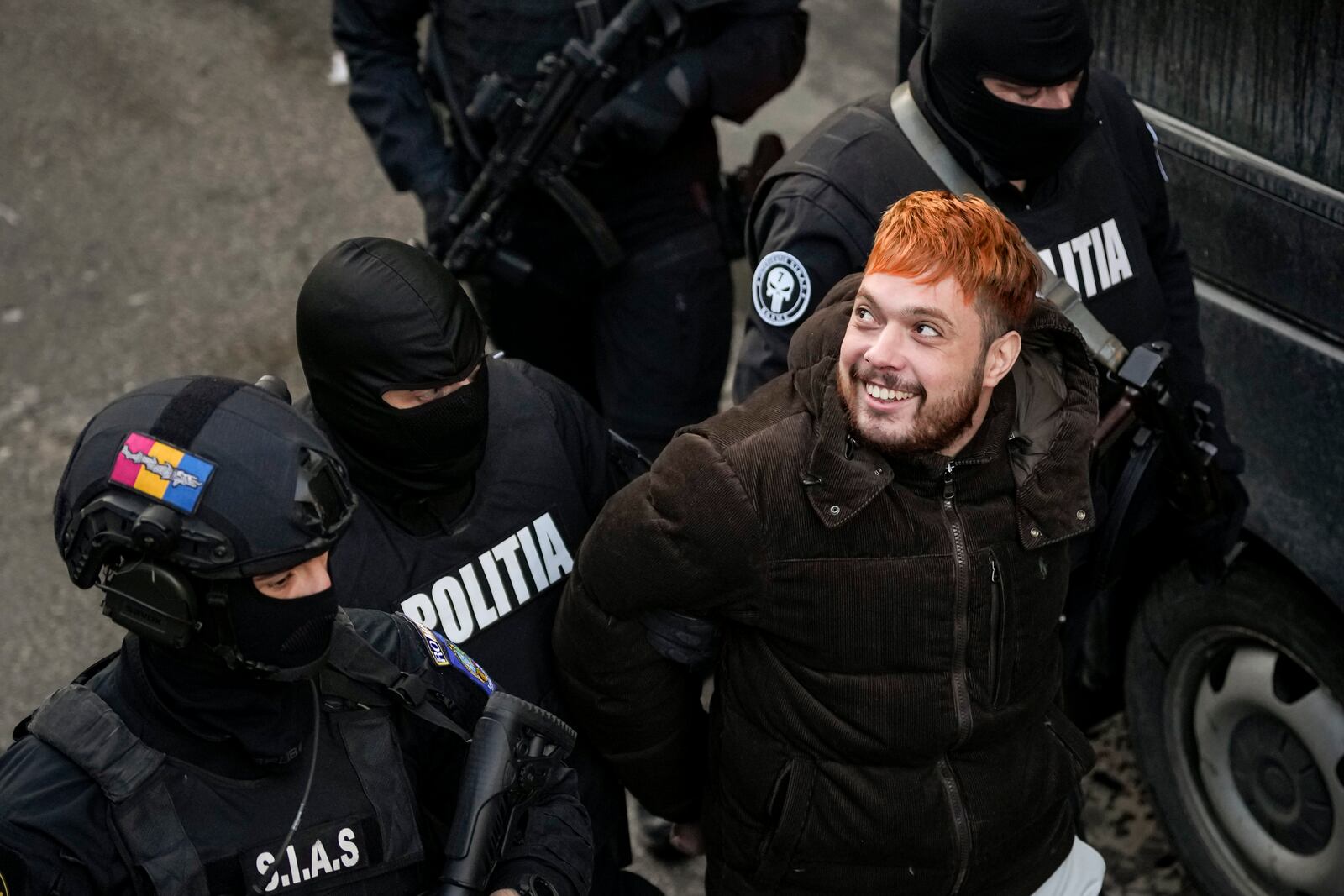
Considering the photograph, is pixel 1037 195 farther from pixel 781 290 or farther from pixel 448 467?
pixel 448 467

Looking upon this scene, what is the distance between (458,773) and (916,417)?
0.81 metres

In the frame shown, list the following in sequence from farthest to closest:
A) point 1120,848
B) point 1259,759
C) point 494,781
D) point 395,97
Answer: point 395,97 < point 1120,848 < point 1259,759 < point 494,781

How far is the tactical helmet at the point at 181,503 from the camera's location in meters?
1.87

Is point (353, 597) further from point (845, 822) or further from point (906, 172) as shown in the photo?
point (906, 172)

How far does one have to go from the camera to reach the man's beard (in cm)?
226

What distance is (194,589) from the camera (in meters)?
1.91

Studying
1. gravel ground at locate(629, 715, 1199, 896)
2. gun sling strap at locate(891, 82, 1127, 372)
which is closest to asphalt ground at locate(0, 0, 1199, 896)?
gravel ground at locate(629, 715, 1199, 896)

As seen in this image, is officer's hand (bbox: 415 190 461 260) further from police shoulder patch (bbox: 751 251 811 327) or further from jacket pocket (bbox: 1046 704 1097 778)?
jacket pocket (bbox: 1046 704 1097 778)

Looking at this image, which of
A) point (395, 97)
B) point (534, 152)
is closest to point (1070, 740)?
point (534, 152)

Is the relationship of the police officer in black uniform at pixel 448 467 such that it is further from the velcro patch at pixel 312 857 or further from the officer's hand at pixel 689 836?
the velcro patch at pixel 312 857

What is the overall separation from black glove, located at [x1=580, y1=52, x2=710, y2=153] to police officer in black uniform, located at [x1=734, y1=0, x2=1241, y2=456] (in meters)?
0.80

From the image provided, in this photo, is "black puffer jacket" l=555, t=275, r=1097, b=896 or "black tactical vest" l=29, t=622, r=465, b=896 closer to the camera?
"black tactical vest" l=29, t=622, r=465, b=896

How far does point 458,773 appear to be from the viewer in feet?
7.31

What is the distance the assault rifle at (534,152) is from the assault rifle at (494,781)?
1.82m
